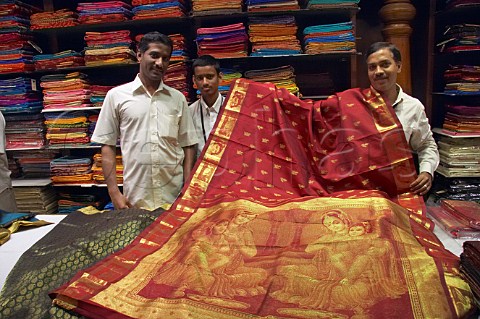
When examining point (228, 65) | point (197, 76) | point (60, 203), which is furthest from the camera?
point (60, 203)

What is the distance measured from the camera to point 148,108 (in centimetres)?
201

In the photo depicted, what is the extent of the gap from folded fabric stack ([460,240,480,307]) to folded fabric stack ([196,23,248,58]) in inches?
84.4

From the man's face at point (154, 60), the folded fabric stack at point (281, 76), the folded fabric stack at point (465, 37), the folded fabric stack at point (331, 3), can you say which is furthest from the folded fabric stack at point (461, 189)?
the man's face at point (154, 60)

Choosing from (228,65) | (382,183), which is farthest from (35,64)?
(382,183)

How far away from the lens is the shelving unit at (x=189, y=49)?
2879 millimetres

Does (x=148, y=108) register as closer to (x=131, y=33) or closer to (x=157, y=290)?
(x=157, y=290)

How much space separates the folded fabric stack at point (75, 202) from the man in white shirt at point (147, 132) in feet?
4.08

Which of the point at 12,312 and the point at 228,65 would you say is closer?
the point at 12,312

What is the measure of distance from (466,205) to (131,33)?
2740 mm

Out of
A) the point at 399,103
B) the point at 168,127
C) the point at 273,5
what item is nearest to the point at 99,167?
the point at 168,127

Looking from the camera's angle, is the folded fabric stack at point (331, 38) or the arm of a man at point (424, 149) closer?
the arm of a man at point (424, 149)

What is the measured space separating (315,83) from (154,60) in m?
1.45

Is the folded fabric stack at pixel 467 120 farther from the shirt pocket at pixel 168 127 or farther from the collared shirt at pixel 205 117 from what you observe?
the shirt pocket at pixel 168 127

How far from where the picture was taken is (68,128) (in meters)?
3.13
